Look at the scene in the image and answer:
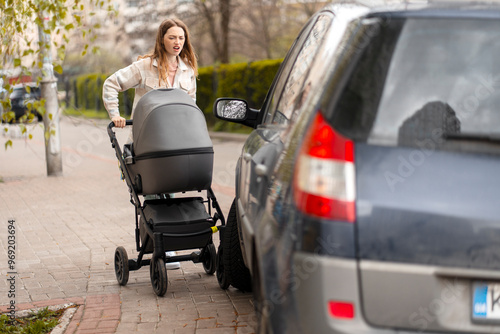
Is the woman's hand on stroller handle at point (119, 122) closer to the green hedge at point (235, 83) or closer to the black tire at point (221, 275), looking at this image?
the black tire at point (221, 275)

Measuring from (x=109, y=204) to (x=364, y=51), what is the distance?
7.82m

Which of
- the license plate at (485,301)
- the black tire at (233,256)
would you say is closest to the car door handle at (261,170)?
the license plate at (485,301)

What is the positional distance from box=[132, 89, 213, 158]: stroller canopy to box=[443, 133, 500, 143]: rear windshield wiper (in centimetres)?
286

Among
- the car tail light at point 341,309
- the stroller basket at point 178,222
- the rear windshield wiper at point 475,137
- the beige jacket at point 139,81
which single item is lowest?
the stroller basket at point 178,222

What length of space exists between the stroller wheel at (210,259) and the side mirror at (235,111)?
1.16 meters

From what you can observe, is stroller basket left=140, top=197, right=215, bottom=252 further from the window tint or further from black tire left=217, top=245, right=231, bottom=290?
the window tint

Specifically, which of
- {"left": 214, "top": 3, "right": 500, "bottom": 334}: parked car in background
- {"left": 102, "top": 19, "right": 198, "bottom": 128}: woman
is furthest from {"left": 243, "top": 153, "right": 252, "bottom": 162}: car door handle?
{"left": 102, "top": 19, "right": 198, "bottom": 128}: woman

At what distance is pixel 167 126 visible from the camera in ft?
17.2

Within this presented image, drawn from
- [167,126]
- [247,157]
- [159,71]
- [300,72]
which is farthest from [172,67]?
[300,72]

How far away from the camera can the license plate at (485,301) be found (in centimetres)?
255

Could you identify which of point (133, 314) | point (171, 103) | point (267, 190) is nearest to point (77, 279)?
point (133, 314)

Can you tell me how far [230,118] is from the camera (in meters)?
5.10

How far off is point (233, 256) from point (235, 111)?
3.29 feet

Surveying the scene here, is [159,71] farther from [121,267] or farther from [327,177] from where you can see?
[327,177]
